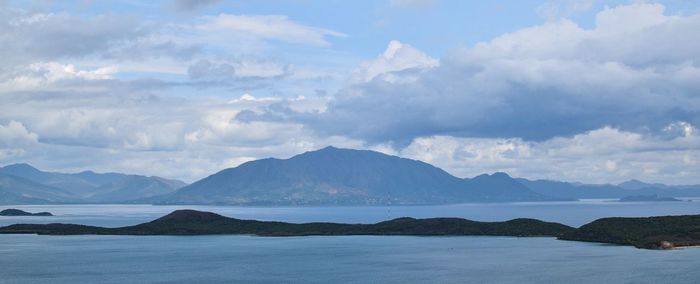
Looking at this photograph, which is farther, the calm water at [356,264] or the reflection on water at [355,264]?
the calm water at [356,264]

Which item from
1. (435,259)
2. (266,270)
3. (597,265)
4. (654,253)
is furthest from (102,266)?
(654,253)

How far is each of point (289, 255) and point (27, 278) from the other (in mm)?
58755

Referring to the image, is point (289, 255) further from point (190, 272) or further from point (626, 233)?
point (626, 233)

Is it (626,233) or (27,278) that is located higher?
(626,233)

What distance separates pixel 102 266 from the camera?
153 m

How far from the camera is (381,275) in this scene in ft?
446

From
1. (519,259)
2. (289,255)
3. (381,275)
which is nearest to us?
(381,275)

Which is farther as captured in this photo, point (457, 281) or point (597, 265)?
point (597, 265)

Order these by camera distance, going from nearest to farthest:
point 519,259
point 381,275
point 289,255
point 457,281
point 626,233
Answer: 1. point 457,281
2. point 381,275
3. point 519,259
4. point 289,255
5. point 626,233

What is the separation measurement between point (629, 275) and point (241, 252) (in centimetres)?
9097

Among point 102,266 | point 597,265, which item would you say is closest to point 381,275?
point 597,265

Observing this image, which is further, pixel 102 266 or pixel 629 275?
pixel 102 266

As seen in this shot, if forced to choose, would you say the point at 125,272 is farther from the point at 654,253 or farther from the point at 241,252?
the point at 654,253

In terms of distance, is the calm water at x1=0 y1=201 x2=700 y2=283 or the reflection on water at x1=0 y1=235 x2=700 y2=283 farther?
the calm water at x1=0 y1=201 x2=700 y2=283
